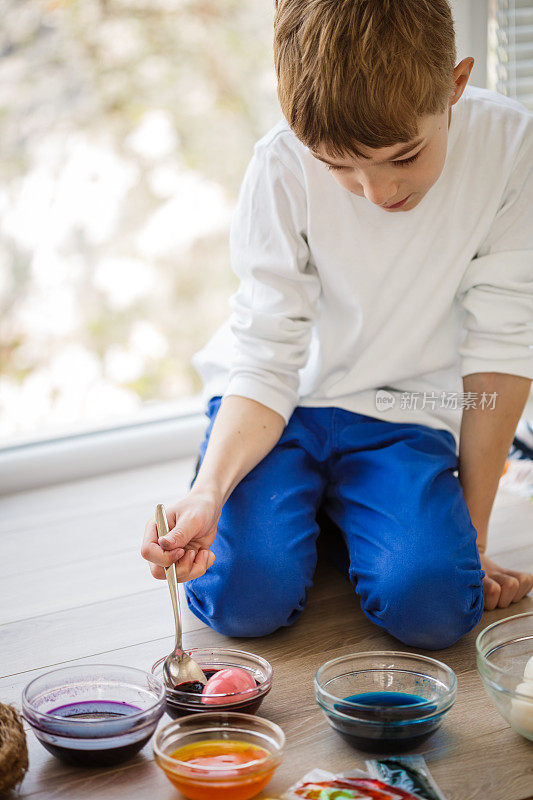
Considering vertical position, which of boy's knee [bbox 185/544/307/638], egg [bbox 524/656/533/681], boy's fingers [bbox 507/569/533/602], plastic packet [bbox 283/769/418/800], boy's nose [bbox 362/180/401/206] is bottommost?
boy's fingers [bbox 507/569/533/602]

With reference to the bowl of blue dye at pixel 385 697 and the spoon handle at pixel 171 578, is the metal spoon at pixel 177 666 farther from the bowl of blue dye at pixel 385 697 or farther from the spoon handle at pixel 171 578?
the bowl of blue dye at pixel 385 697

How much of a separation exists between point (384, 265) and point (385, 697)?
2.10ft

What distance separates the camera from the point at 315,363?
148 cm

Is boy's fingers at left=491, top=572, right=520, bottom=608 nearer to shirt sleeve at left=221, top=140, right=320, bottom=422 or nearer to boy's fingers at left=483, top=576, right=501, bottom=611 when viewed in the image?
boy's fingers at left=483, top=576, right=501, bottom=611

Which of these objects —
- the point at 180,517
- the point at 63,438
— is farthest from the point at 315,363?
the point at 63,438

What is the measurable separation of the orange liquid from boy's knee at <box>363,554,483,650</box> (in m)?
0.35

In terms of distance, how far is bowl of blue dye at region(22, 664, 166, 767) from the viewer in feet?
3.20

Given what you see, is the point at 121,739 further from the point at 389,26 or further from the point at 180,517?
the point at 389,26

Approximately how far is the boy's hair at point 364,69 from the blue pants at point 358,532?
0.49 m

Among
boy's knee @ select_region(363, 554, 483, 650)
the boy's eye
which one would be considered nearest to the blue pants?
boy's knee @ select_region(363, 554, 483, 650)

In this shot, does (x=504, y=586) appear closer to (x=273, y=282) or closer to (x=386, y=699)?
(x=386, y=699)

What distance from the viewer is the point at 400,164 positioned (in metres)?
1.14

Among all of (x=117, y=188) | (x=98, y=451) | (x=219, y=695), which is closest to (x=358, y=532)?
(x=219, y=695)

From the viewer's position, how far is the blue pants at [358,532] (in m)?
1.24
